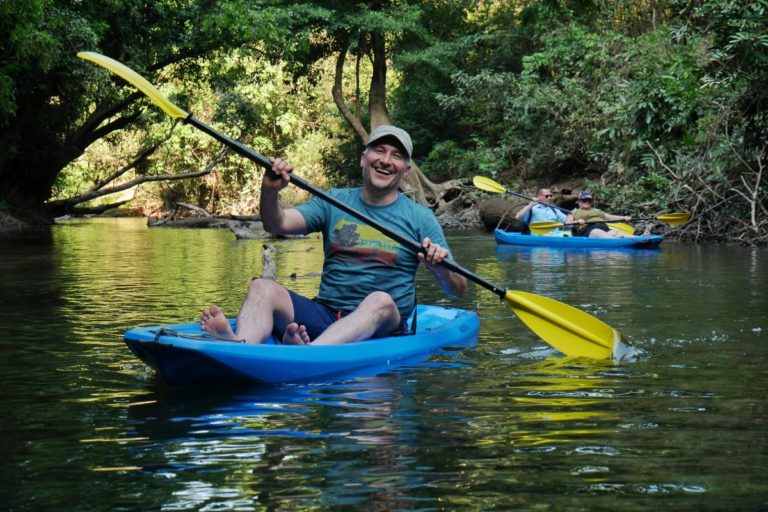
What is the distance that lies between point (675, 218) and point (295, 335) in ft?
35.9

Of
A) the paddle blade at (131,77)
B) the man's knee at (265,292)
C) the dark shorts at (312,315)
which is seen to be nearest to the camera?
the man's knee at (265,292)

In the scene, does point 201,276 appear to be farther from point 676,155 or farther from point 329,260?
point 676,155

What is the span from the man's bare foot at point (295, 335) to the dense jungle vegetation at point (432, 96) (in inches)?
159

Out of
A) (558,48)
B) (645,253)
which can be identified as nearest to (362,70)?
(558,48)

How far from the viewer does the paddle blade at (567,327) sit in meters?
4.95

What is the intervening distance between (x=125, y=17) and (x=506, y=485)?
15.3 m

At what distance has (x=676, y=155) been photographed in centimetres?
1497

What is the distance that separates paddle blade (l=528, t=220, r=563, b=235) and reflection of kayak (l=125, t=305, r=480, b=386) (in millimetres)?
9687

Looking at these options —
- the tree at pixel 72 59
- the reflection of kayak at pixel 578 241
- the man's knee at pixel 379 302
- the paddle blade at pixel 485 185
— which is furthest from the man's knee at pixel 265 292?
the paddle blade at pixel 485 185

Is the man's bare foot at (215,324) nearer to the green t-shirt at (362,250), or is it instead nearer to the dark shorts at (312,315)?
the dark shorts at (312,315)

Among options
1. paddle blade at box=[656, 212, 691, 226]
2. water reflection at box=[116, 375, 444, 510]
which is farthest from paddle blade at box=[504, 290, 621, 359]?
paddle blade at box=[656, 212, 691, 226]

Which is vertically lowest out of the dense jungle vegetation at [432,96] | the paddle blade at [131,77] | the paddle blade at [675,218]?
the paddle blade at [675,218]

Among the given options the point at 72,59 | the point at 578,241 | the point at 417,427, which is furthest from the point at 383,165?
the point at 72,59

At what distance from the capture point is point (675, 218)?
47.3 ft
